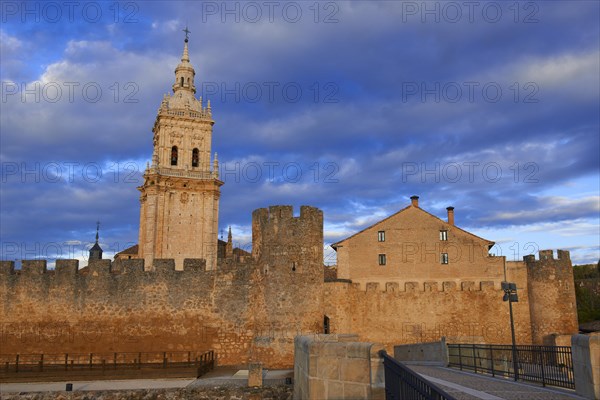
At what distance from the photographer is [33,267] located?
24.9 meters

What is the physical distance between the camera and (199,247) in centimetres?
5275

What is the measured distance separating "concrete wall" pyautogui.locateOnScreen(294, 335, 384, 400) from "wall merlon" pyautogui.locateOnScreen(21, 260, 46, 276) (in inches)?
763

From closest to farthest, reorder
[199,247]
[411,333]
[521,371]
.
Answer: [521,371]
[411,333]
[199,247]

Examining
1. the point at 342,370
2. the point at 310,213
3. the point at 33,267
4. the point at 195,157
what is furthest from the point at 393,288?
the point at 195,157

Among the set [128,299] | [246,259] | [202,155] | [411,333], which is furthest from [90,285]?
[202,155]

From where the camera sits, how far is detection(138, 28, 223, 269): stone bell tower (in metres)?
51.6

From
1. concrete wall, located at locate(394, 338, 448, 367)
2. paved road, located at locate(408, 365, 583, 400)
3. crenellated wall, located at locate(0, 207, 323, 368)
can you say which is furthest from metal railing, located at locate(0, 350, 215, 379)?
paved road, located at locate(408, 365, 583, 400)

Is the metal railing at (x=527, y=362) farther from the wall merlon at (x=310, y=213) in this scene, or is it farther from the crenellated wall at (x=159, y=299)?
the wall merlon at (x=310, y=213)

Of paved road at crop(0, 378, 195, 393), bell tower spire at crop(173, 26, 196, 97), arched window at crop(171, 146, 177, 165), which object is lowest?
paved road at crop(0, 378, 195, 393)

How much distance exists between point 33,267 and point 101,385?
8652mm

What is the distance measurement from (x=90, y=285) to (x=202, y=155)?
32453mm

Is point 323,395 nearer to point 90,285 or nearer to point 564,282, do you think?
point 90,285

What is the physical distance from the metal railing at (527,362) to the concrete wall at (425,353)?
360 mm

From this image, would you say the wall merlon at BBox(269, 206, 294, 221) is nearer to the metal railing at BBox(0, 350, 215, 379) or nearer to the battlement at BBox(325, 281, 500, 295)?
the battlement at BBox(325, 281, 500, 295)
